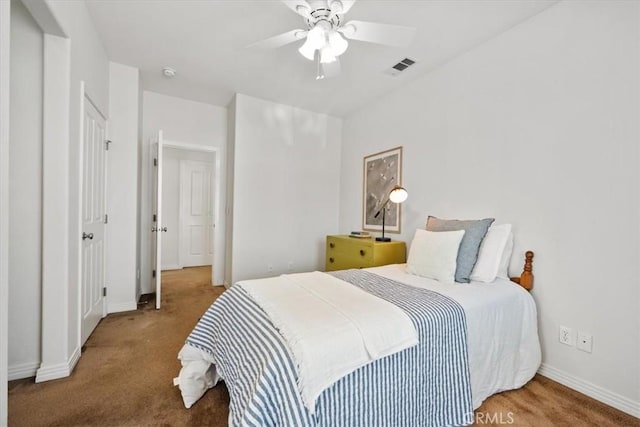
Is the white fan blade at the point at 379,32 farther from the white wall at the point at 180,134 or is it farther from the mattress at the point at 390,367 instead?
the white wall at the point at 180,134

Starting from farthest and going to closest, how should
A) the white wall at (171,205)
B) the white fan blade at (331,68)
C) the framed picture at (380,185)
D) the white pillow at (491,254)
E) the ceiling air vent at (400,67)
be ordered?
1. the white wall at (171,205)
2. the framed picture at (380,185)
3. the ceiling air vent at (400,67)
4. the white fan blade at (331,68)
5. the white pillow at (491,254)

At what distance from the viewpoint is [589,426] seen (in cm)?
140

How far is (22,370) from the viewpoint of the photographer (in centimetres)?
168

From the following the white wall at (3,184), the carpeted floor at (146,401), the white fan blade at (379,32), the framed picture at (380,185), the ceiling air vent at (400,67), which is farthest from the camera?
the framed picture at (380,185)

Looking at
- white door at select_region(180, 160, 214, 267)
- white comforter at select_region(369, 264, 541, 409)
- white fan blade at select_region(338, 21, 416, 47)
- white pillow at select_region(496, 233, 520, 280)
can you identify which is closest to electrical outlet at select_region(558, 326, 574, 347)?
white comforter at select_region(369, 264, 541, 409)

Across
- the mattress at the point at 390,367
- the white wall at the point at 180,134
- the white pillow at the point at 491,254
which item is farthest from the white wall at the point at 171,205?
the white pillow at the point at 491,254

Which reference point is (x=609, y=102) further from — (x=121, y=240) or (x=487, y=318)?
(x=121, y=240)

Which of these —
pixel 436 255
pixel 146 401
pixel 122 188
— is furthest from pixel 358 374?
pixel 122 188

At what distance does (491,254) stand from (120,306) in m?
3.54

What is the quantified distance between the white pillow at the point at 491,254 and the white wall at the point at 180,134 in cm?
324

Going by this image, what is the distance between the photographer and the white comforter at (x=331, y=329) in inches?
38.9

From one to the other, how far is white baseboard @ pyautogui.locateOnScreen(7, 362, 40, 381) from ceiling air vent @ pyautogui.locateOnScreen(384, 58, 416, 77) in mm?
3609

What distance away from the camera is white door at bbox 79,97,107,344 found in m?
2.09

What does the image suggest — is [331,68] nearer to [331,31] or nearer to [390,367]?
[331,31]
